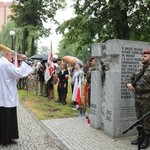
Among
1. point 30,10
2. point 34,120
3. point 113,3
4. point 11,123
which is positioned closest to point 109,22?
point 113,3

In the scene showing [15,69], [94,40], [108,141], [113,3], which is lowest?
[108,141]

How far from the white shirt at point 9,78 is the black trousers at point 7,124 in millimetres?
146

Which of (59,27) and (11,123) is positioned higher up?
(59,27)

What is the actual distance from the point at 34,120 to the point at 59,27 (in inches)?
447

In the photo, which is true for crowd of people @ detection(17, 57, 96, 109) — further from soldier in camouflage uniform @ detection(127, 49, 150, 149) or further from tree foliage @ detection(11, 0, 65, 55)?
tree foliage @ detection(11, 0, 65, 55)

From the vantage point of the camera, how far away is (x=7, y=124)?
797 centimetres

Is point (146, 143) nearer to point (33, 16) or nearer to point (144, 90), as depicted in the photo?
point (144, 90)

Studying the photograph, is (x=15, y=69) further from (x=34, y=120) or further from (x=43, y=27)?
(x=43, y=27)

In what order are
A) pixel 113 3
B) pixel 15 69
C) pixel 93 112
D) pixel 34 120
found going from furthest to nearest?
pixel 113 3
pixel 34 120
pixel 93 112
pixel 15 69

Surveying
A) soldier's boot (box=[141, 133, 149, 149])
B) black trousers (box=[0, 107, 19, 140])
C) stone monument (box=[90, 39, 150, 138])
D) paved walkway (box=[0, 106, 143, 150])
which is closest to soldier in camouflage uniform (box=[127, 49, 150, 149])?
soldier's boot (box=[141, 133, 149, 149])

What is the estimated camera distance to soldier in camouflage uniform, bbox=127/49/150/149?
25.2ft

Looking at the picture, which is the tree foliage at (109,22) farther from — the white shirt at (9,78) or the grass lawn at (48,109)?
the white shirt at (9,78)

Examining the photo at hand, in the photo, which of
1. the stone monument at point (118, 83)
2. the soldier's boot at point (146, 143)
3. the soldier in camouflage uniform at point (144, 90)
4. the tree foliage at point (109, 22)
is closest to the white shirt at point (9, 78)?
the stone monument at point (118, 83)

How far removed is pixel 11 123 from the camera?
802 centimetres
